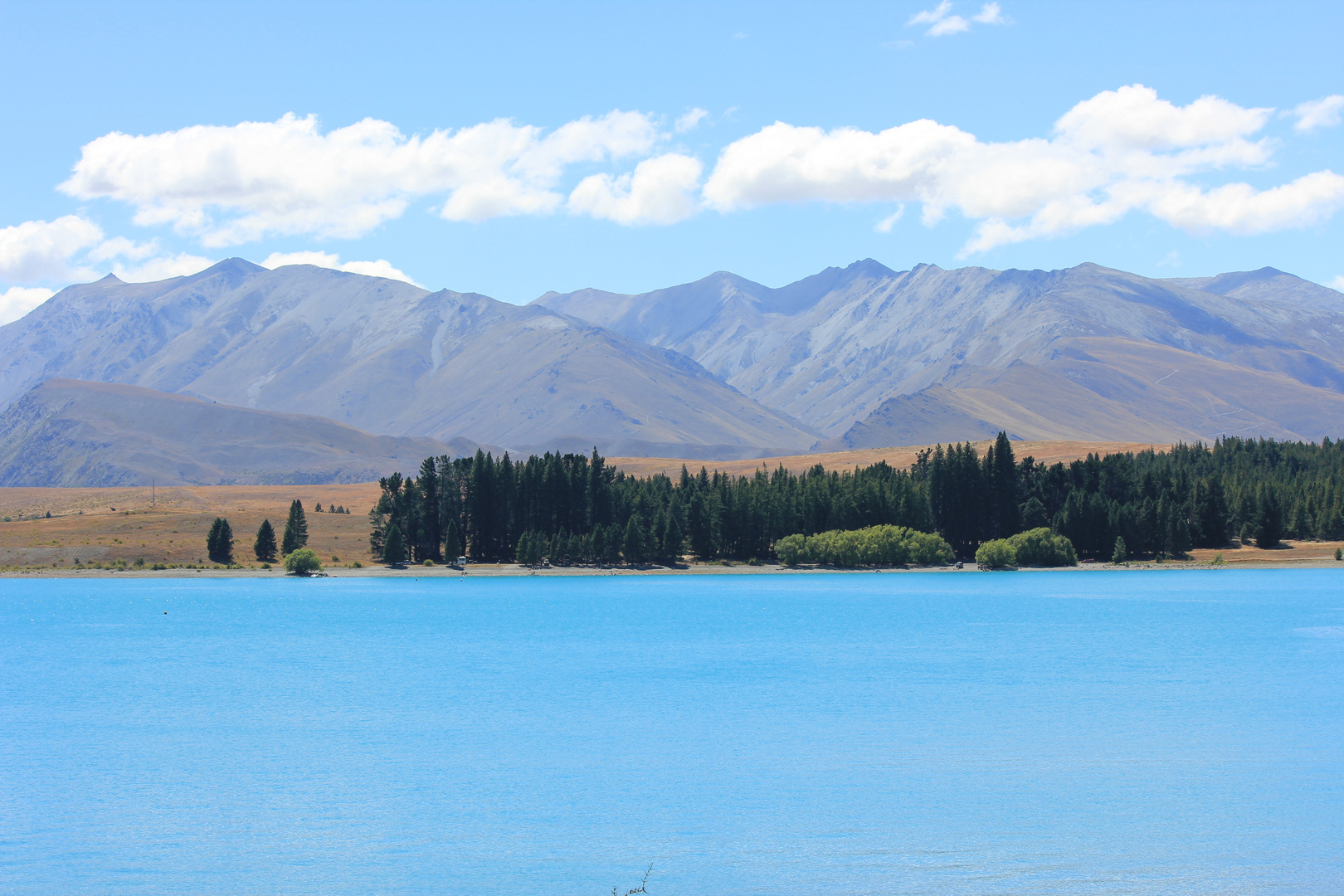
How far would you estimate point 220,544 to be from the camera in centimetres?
14425

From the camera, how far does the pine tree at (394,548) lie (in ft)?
461

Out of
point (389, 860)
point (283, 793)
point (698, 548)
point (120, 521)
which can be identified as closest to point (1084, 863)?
point (389, 860)

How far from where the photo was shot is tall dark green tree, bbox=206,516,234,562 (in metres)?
144

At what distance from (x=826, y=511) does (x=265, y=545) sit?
65274 millimetres

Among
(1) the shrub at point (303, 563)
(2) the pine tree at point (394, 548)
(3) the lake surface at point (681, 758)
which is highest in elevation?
(2) the pine tree at point (394, 548)

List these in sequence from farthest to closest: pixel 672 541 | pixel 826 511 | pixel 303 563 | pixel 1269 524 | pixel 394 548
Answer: pixel 826 511 → pixel 1269 524 → pixel 672 541 → pixel 394 548 → pixel 303 563

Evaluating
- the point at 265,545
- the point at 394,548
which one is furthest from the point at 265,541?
the point at 394,548

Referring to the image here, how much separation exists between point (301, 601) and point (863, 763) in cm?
7994

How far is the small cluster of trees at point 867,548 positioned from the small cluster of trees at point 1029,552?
552 cm

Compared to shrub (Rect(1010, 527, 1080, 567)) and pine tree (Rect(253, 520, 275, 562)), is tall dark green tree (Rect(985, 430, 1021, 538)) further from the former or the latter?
pine tree (Rect(253, 520, 275, 562))

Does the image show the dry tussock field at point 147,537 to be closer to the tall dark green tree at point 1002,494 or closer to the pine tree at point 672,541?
the pine tree at point 672,541

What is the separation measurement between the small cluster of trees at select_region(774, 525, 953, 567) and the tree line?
15.1 ft

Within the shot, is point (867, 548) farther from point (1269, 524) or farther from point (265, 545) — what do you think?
point (265, 545)

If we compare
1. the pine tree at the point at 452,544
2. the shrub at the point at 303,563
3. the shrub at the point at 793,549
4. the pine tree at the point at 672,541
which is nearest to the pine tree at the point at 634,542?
the pine tree at the point at 672,541
